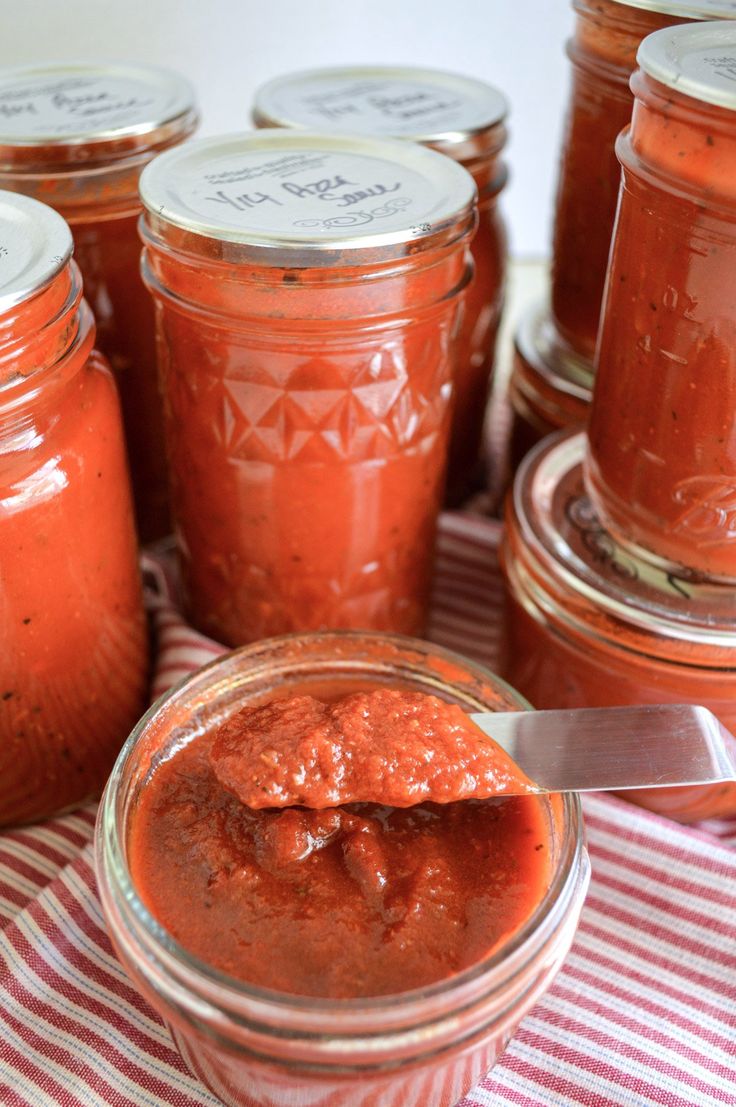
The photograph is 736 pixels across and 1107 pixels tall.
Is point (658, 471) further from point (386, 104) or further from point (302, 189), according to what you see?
point (386, 104)

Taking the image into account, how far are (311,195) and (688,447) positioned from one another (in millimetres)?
430

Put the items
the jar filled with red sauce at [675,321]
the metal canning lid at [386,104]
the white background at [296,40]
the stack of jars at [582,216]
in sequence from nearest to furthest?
1. the jar filled with red sauce at [675,321]
2. the stack of jars at [582,216]
3. the metal canning lid at [386,104]
4. the white background at [296,40]

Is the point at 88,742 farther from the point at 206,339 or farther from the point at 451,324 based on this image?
the point at 451,324

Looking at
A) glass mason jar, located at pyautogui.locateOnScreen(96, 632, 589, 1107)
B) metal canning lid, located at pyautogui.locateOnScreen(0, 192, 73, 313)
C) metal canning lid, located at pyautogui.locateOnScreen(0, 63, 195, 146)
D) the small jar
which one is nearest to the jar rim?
glass mason jar, located at pyautogui.locateOnScreen(96, 632, 589, 1107)

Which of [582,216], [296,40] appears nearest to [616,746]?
[582,216]

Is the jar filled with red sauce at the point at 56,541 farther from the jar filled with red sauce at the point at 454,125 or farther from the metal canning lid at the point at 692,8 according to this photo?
the metal canning lid at the point at 692,8

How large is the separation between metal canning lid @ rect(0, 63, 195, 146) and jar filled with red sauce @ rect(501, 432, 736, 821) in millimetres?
598

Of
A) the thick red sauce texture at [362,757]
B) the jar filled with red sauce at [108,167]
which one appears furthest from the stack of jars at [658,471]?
the jar filled with red sauce at [108,167]

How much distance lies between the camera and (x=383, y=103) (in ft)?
4.37

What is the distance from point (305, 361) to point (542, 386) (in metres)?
0.50

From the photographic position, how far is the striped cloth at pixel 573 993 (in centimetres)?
90

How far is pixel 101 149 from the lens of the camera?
3.77 ft

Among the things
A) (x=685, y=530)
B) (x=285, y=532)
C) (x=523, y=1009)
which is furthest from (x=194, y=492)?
(x=523, y=1009)

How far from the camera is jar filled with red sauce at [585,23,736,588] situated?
33.4 inches
